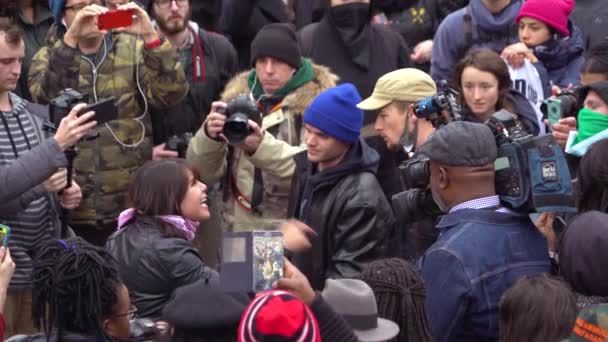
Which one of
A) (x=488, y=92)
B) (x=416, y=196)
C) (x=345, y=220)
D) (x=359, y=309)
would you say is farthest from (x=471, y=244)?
(x=488, y=92)

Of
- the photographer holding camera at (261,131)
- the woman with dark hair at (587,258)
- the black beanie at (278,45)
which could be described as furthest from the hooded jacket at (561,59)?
the woman with dark hair at (587,258)

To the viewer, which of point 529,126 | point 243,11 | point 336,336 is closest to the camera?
point 336,336

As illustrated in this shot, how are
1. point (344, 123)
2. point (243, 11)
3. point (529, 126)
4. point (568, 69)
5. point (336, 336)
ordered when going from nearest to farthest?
point (336, 336) → point (344, 123) → point (529, 126) → point (568, 69) → point (243, 11)

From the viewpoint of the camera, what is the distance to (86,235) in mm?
6980

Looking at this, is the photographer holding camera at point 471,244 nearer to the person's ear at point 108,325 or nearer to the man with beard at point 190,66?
the person's ear at point 108,325

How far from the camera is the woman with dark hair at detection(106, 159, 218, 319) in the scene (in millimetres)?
5109

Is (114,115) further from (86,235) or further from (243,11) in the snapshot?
(243,11)

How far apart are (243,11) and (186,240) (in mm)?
3636

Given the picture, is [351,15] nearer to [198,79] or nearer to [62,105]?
[198,79]

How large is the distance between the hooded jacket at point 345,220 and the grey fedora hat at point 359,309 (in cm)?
161

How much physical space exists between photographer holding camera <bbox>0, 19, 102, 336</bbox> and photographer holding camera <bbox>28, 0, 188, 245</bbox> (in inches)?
19.1

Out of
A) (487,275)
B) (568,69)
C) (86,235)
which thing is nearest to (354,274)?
(487,275)

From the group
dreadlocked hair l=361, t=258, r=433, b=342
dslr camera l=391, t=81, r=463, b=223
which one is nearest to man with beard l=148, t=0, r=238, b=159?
dslr camera l=391, t=81, r=463, b=223

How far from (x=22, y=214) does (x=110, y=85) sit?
42.3 inches
